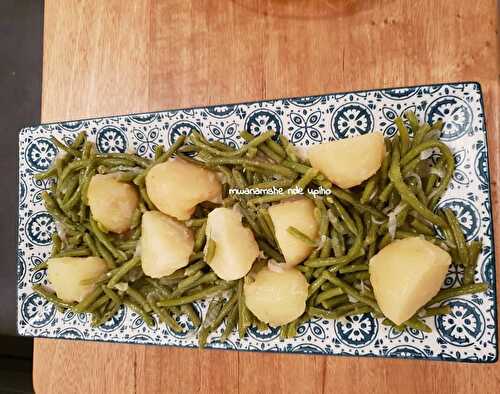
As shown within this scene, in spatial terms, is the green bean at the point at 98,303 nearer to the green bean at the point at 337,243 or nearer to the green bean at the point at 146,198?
the green bean at the point at 146,198

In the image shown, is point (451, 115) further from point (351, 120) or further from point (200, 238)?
point (200, 238)

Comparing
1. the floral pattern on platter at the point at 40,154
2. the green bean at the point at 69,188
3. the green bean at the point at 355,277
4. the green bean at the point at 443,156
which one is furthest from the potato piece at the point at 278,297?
the floral pattern on platter at the point at 40,154

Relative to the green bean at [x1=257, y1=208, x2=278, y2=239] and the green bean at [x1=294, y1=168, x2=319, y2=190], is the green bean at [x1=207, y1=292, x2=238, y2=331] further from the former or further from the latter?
the green bean at [x1=294, y1=168, x2=319, y2=190]

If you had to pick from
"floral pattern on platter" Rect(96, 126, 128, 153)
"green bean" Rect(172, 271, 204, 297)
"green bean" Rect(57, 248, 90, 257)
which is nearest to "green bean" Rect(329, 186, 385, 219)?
"green bean" Rect(172, 271, 204, 297)

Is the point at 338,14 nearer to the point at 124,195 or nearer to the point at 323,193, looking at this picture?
the point at 323,193

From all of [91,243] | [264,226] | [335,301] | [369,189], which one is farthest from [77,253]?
[369,189]

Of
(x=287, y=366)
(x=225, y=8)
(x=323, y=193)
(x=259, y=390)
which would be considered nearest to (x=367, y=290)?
(x=323, y=193)
